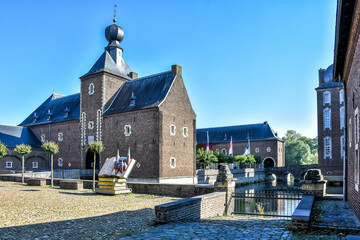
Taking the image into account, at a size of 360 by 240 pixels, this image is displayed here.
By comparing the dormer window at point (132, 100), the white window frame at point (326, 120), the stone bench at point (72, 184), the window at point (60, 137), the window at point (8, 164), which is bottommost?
Result: the window at point (8, 164)

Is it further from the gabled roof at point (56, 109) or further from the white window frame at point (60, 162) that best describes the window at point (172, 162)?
the white window frame at point (60, 162)

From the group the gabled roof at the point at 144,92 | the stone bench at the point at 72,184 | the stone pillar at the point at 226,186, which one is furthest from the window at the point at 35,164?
the stone pillar at the point at 226,186

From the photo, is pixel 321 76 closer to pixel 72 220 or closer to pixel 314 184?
pixel 314 184

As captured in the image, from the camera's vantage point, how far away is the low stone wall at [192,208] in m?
6.86

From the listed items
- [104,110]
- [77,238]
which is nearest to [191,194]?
[77,238]

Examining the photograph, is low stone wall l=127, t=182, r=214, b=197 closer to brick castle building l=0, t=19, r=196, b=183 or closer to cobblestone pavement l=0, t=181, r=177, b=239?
cobblestone pavement l=0, t=181, r=177, b=239

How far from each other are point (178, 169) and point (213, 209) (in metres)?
17.6

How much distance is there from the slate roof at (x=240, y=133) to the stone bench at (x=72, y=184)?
3886 cm

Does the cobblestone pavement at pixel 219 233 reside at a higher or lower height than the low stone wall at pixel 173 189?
higher

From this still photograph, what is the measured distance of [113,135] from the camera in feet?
91.4

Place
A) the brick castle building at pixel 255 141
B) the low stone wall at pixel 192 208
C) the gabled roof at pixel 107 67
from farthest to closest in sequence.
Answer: the brick castle building at pixel 255 141, the gabled roof at pixel 107 67, the low stone wall at pixel 192 208

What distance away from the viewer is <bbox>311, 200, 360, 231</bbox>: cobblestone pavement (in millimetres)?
5983

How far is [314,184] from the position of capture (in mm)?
9766

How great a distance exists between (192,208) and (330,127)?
3116cm
